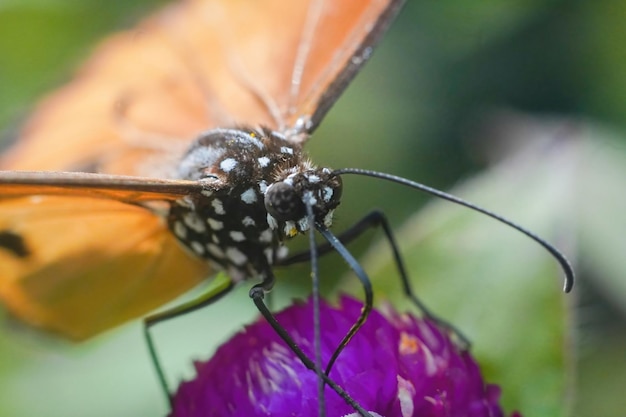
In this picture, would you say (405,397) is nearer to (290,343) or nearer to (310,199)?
(290,343)

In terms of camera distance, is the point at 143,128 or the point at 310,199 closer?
the point at 310,199

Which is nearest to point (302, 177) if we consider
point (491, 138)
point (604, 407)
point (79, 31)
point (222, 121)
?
point (222, 121)

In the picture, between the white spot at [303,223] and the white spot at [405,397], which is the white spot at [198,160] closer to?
the white spot at [303,223]

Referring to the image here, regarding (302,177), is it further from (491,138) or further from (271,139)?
(491,138)

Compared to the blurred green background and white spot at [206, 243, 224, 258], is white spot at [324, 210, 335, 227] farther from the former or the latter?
the blurred green background

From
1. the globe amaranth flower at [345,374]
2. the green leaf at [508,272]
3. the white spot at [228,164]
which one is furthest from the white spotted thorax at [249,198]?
the green leaf at [508,272]

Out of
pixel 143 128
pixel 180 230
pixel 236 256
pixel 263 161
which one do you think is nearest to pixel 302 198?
pixel 263 161

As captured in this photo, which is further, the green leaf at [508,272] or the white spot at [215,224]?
the green leaf at [508,272]
